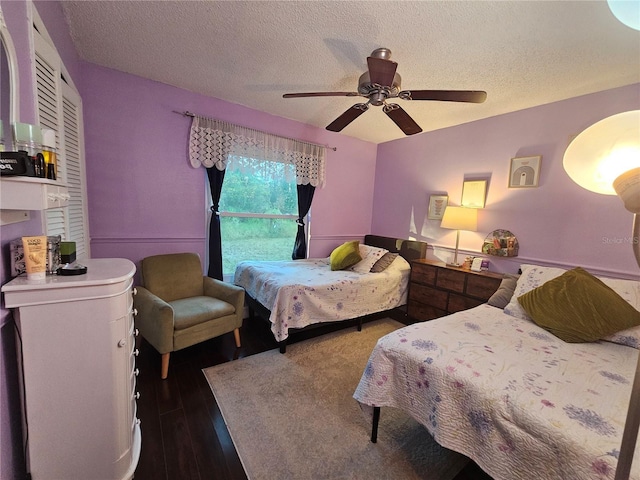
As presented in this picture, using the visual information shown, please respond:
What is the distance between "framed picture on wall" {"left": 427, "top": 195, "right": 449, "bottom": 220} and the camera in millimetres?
3371

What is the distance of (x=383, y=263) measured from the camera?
3.35 meters

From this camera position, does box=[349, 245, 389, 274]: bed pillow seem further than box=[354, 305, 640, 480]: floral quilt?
Yes

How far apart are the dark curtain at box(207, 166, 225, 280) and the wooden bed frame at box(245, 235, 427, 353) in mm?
480

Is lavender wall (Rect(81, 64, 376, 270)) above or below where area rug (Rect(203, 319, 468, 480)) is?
above

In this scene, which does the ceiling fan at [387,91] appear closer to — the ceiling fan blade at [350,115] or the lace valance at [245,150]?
the ceiling fan blade at [350,115]

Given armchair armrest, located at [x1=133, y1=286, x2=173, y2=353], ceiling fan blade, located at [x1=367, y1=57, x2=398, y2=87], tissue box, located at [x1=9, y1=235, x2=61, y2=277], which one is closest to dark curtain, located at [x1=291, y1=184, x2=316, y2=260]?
armchair armrest, located at [x1=133, y1=286, x2=173, y2=353]

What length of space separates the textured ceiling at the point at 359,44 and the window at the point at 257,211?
0.92 meters

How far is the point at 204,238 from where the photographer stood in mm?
3023

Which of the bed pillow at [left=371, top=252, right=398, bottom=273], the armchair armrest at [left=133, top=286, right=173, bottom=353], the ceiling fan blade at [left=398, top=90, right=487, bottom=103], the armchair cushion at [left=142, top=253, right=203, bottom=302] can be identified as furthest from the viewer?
the bed pillow at [left=371, top=252, right=398, bottom=273]

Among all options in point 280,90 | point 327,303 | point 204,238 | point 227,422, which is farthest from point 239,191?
point 227,422

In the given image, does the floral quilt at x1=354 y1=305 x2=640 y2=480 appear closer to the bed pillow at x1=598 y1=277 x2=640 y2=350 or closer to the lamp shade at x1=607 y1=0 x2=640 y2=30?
the bed pillow at x1=598 y1=277 x2=640 y2=350

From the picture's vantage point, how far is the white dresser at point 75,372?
101cm

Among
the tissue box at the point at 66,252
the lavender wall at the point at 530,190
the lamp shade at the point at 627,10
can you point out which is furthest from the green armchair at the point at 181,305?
the lavender wall at the point at 530,190

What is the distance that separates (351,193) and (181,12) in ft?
9.55
